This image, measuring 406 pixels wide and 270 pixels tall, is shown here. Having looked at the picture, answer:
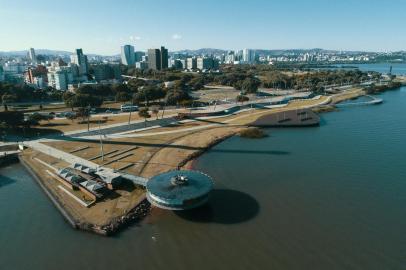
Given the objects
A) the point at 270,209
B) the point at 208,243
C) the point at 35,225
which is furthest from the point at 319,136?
the point at 35,225

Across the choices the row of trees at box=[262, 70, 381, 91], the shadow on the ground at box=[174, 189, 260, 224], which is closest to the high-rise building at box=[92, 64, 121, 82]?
the row of trees at box=[262, 70, 381, 91]

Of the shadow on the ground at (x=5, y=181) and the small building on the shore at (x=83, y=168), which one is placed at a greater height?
the small building on the shore at (x=83, y=168)

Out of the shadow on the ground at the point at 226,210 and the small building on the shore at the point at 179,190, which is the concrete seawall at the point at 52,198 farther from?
the shadow on the ground at the point at 226,210

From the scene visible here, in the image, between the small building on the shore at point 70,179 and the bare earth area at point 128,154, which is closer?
the bare earth area at point 128,154

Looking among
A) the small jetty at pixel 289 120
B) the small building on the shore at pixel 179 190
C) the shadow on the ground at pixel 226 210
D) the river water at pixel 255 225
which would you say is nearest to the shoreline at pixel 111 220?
the river water at pixel 255 225

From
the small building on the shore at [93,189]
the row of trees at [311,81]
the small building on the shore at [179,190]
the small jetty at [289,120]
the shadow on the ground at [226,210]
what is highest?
the row of trees at [311,81]

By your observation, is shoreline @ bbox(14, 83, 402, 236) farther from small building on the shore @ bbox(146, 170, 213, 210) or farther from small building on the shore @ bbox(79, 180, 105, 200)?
small building on the shore @ bbox(79, 180, 105, 200)
